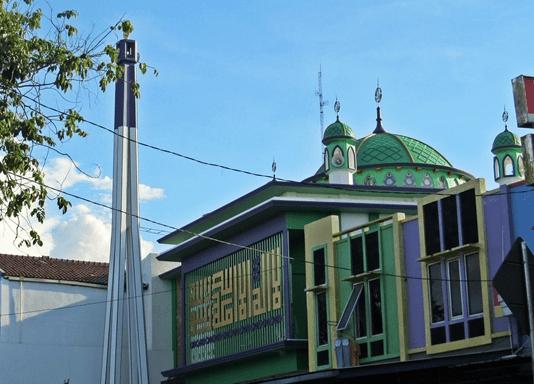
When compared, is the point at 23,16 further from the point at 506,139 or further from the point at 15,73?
the point at 506,139

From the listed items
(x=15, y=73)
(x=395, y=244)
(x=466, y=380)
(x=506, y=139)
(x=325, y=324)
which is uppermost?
(x=506, y=139)

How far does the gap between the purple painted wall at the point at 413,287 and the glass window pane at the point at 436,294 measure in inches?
13.4

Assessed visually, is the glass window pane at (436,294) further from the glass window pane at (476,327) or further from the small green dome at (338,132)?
the small green dome at (338,132)

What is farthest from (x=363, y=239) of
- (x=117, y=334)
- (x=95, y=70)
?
(x=117, y=334)

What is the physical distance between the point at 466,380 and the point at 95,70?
32.7ft

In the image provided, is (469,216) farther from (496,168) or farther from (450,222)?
(496,168)

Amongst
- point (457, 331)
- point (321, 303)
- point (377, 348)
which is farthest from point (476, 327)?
point (321, 303)

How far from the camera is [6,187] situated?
15758 millimetres

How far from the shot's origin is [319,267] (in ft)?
81.2

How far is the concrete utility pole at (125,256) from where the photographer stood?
35312mm

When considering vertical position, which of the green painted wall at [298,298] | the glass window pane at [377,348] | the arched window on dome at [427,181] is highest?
the arched window on dome at [427,181]

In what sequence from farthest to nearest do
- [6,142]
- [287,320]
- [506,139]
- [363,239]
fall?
[506,139] → [287,320] → [363,239] → [6,142]

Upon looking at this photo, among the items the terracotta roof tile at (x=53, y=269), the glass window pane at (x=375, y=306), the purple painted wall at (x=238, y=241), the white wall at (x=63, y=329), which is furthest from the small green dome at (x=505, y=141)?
the terracotta roof tile at (x=53, y=269)

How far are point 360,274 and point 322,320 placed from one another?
2.37 meters
